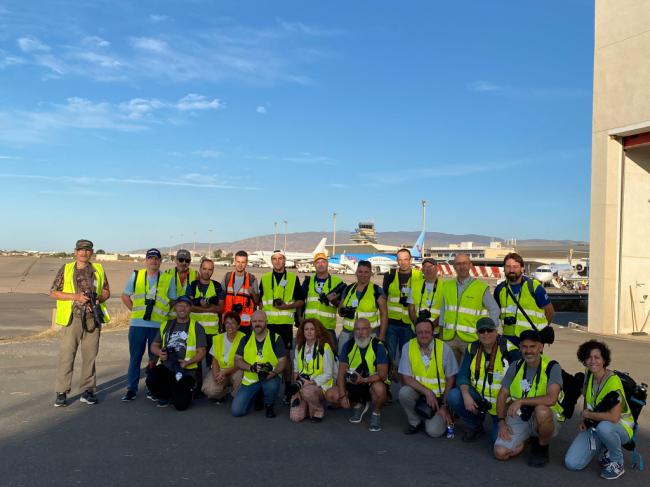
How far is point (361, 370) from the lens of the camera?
6953 mm

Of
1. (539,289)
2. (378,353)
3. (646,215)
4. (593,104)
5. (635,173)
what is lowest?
(378,353)

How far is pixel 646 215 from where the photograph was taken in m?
17.4

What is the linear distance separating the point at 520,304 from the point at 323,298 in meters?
2.50

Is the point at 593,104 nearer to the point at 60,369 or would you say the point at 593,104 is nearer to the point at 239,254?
the point at 239,254

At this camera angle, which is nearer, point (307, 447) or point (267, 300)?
point (307, 447)

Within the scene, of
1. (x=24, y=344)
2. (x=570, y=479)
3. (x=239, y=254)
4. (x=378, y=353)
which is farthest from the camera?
(x=24, y=344)

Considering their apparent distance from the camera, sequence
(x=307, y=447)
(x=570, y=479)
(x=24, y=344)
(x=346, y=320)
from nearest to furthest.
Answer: (x=570, y=479) → (x=307, y=447) → (x=346, y=320) → (x=24, y=344)

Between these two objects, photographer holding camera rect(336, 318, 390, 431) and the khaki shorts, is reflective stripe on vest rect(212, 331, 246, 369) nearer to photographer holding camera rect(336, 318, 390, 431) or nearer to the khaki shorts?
photographer holding camera rect(336, 318, 390, 431)

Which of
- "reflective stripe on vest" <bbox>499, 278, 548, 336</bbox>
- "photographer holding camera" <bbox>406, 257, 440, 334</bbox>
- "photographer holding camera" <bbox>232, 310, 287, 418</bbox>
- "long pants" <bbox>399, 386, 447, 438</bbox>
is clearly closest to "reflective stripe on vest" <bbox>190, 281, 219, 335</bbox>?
"photographer holding camera" <bbox>232, 310, 287, 418</bbox>

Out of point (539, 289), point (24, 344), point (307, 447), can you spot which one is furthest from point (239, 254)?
point (24, 344)

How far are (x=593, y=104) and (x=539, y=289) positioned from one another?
12.7 metres

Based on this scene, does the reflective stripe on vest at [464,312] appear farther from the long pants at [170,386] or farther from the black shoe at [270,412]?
the long pants at [170,386]

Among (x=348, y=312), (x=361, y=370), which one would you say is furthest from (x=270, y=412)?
(x=348, y=312)

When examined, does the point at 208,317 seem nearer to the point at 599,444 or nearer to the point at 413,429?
the point at 413,429
